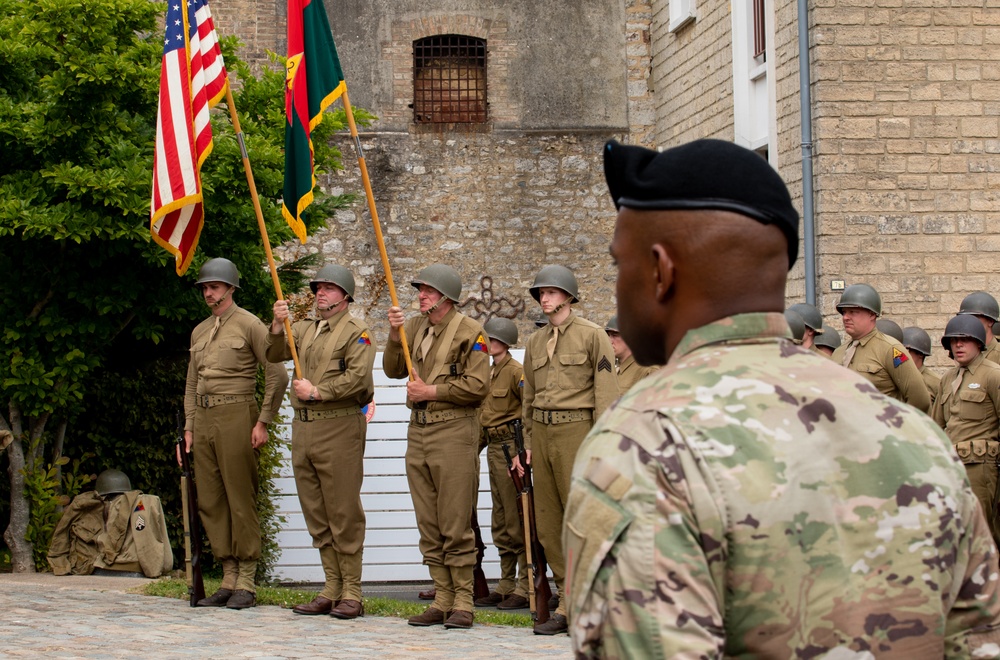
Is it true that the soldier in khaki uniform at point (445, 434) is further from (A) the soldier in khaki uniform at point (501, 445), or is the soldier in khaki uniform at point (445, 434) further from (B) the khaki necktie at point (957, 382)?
(B) the khaki necktie at point (957, 382)

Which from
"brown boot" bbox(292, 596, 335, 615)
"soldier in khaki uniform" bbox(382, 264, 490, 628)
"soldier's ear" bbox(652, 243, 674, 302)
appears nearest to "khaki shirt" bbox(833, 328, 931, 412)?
"soldier in khaki uniform" bbox(382, 264, 490, 628)

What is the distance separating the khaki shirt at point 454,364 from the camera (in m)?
9.11

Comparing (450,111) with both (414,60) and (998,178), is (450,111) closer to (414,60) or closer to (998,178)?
(414,60)

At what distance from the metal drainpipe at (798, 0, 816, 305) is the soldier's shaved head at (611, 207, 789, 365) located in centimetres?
1340

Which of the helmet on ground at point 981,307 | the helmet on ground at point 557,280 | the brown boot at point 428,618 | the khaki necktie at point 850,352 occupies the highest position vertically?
the helmet on ground at point 557,280

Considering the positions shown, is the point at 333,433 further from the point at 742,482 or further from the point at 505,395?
the point at 742,482

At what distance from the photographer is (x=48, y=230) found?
34.8 feet

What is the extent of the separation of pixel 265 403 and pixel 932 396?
18.6 feet

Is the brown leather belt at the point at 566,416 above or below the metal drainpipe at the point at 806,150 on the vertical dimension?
below

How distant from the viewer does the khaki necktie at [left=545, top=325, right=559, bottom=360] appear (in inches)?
364

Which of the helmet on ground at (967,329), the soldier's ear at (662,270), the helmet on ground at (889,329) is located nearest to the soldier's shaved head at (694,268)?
the soldier's ear at (662,270)

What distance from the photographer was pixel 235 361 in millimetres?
9781

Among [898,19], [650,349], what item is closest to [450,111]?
[898,19]

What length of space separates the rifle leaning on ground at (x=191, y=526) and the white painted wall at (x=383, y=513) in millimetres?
2806
